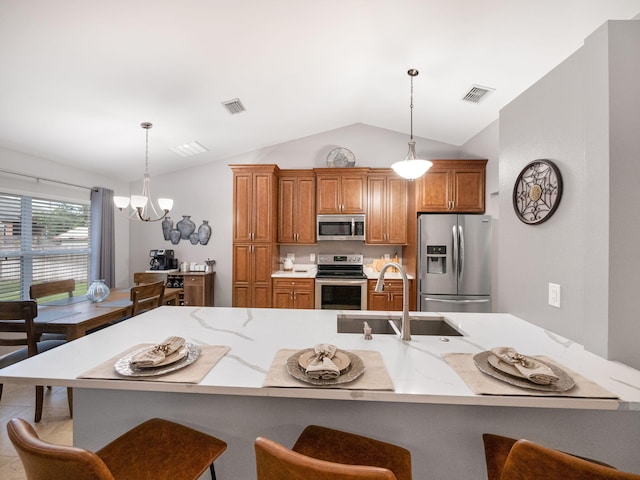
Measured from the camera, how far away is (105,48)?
1.98m

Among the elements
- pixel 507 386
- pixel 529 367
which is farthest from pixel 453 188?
pixel 507 386

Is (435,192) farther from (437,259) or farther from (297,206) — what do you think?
(297,206)

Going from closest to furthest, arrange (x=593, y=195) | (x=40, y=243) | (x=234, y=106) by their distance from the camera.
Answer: (x=593, y=195) → (x=234, y=106) → (x=40, y=243)

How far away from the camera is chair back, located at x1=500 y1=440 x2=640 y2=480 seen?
636 millimetres

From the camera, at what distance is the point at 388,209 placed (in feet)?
13.3

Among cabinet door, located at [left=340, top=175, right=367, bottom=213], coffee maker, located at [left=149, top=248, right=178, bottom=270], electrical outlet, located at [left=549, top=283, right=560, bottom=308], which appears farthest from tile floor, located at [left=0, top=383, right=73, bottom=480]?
cabinet door, located at [left=340, top=175, right=367, bottom=213]

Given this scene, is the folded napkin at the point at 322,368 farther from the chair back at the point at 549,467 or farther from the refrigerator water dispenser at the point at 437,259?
A: the refrigerator water dispenser at the point at 437,259

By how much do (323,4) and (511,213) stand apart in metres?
1.92

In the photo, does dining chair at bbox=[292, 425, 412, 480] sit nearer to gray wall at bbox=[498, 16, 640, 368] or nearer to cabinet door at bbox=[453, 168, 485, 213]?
gray wall at bbox=[498, 16, 640, 368]

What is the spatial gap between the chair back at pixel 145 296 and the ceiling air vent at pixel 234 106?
Result: 6.66 feet

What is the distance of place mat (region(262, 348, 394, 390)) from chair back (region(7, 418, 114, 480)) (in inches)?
17.9

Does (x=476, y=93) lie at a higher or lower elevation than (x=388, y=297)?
higher

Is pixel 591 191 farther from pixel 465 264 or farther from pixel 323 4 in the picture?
pixel 465 264

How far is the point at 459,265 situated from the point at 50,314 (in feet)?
13.3
